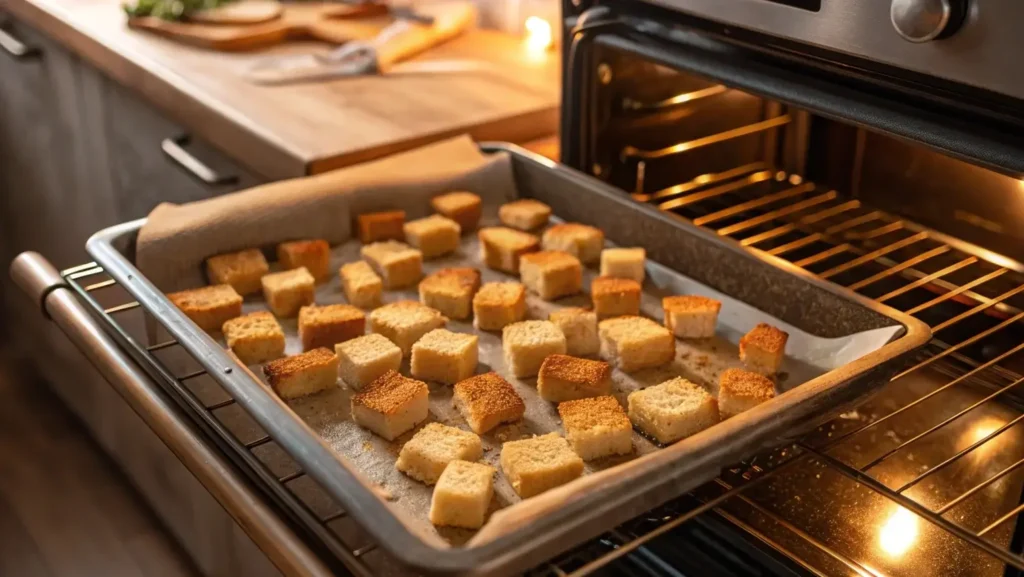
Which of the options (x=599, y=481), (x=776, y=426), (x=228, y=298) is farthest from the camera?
(x=228, y=298)

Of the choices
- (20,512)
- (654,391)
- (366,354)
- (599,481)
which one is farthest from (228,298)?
(20,512)

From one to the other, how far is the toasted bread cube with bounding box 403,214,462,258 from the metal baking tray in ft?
0.57

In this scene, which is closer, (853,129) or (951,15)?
(951,15)

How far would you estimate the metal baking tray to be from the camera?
734 mm

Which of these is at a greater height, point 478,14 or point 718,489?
point 478,14

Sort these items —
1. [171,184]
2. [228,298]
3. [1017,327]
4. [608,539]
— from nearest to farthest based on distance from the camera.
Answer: [608,539] < [1017,327] < [228,298] < [171,184]

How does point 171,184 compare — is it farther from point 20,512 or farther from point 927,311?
point 927,311

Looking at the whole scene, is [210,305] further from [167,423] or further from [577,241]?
[577,241]

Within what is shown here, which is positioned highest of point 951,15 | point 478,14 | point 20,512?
point 951,15

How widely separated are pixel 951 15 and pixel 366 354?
70 centimetres

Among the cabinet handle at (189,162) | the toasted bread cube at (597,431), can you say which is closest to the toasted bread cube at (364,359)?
the toasted bread cube at (597,431)

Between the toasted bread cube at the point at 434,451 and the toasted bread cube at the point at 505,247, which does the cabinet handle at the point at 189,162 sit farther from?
the toasted bread cube at the point at 434,451

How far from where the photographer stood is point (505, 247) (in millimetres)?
1401

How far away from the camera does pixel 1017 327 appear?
3.80ft
